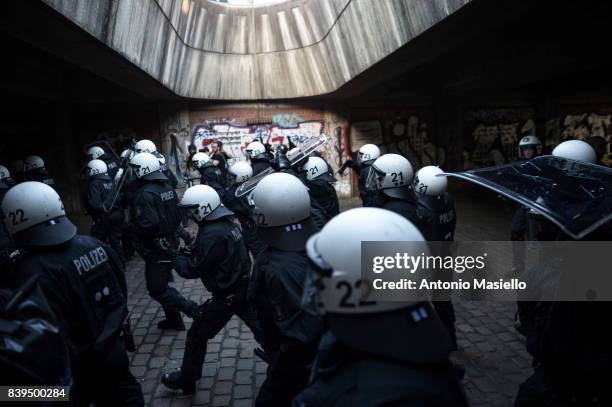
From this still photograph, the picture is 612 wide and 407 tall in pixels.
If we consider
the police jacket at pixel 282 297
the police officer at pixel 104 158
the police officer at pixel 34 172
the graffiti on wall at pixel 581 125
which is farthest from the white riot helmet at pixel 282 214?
the graffiti on wall at pixel 581 125

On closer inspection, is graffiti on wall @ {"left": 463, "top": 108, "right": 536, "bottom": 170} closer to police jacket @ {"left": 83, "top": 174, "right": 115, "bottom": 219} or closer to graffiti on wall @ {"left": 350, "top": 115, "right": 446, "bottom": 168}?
graffiti on wall @ {"left": 350, "top": 115, "right": 446, "bottom": 168}

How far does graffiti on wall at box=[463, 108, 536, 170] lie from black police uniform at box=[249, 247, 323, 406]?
15.8m

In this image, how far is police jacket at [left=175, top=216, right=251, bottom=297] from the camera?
13.0ft

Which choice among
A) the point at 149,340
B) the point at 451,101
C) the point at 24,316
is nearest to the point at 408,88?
the point at 451,101

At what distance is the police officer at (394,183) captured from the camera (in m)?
4.64

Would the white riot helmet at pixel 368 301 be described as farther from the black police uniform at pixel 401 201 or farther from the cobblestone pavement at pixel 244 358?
the cobblestone pavement at pixel 244 358

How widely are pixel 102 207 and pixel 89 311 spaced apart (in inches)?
191

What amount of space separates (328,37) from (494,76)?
4.96 meters

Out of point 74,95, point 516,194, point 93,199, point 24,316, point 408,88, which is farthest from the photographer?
point 408,88

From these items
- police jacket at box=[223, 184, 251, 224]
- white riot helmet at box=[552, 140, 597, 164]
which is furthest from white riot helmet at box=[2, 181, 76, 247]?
white riot helmet at box=[552, 140, 597, 164]

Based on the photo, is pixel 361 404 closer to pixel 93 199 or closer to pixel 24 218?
pixel 24 218

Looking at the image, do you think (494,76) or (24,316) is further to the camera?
(494,76)

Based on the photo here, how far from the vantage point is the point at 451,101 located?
16062 mm

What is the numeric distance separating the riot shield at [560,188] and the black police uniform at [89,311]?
2564 mm
